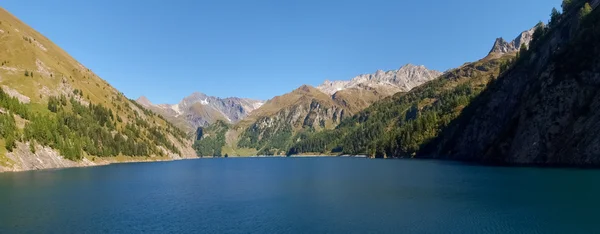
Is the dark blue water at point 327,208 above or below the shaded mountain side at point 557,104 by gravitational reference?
below

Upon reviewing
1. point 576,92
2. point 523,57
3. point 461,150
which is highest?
point 523,57

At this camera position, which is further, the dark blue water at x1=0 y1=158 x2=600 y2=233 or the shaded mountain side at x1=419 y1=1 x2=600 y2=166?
the shaded mountain side at x1=419 y1=1 x2=600 y2=166

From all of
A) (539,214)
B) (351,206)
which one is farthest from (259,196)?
(539,214)

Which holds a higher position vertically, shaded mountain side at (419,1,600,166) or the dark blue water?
shaded mountain side at (419,1,600,166)

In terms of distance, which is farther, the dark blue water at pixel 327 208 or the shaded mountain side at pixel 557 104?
the shaded mountain side at pixel 557 104

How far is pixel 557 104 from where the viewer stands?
12062 cm

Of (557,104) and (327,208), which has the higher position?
(557,104)

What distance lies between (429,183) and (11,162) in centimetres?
14551

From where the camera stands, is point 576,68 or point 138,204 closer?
point 138,204

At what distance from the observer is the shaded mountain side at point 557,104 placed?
109m

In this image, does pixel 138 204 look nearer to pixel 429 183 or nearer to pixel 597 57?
pixel 429 183

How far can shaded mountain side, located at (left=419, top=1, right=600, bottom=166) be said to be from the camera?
4299 inches

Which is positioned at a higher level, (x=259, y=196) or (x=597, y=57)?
(x=597, y=57)

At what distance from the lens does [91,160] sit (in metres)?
198
